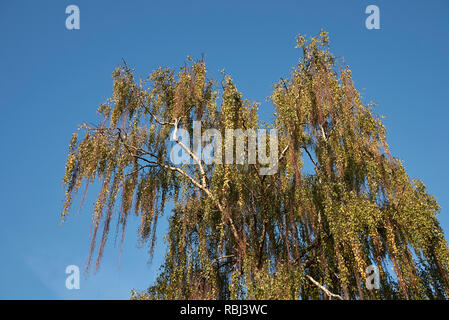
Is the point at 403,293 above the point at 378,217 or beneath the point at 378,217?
beneath

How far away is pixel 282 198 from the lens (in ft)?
27.8

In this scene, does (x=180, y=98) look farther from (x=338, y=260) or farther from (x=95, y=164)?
(x=338, y=260)

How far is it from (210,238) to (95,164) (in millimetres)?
→ 2941

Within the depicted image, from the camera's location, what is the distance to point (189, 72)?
10.3 meters

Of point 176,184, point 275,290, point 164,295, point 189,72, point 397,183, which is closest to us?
point 275,290

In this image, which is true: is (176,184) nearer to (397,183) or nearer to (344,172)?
(344,172)

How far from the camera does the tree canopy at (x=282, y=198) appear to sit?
23.7 ft

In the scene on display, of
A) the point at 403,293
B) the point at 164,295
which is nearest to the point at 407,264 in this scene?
the point at 403,293

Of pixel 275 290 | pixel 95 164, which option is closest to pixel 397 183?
pixel 275 290

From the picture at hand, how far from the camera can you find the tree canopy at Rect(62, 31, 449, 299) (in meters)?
7.23

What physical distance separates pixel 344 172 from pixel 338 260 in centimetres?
215
